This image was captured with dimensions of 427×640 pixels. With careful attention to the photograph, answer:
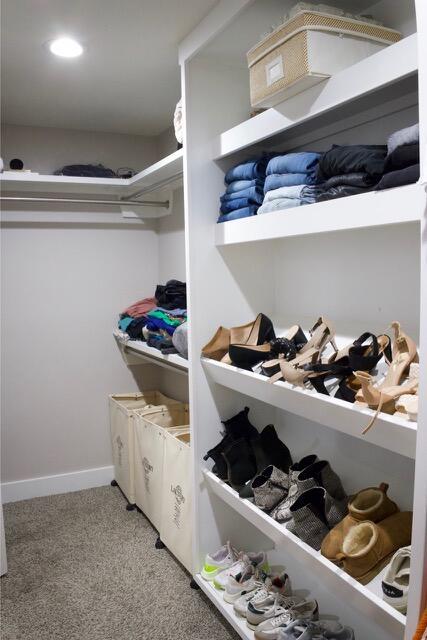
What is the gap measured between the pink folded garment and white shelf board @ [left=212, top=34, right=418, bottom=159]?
4.79 feet

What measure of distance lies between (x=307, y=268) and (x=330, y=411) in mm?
834

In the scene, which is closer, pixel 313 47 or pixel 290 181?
pixel 313 47

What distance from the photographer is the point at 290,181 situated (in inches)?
64.6

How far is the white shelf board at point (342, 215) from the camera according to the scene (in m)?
1.16

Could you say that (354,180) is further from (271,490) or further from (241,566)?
(241,566)

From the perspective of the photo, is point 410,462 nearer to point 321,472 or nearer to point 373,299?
point 321,472

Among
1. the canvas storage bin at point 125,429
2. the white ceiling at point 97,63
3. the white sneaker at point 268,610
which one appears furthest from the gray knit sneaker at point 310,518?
the white ceiling at point 97,63

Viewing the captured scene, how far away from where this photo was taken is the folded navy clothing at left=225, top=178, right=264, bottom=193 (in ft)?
6.15

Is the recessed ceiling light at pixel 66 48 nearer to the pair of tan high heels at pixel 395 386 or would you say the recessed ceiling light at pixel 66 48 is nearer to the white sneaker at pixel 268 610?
the pair of tan high heels at pixel 395 386

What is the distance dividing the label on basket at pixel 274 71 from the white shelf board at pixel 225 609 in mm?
1743

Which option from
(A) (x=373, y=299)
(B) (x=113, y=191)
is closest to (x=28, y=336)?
(B) (x=113, y=191)

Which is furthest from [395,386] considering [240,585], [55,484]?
[55,484]

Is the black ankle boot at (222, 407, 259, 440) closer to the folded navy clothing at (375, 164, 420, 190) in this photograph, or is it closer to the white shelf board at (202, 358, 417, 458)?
the white shelf board at (202, 358, 417, 458)

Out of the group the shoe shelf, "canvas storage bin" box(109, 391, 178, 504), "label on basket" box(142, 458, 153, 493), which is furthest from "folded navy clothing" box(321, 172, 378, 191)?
"canvas storage bin" box(109, 391, 178, 504)
